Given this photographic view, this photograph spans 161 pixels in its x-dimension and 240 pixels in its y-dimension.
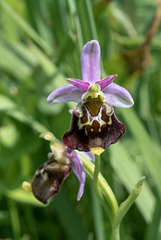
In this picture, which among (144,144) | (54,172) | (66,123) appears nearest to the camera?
(54,172)

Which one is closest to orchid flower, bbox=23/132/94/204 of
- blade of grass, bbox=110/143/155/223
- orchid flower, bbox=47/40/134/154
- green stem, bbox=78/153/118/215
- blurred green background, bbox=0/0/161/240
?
green stem, bbox=78/153/118/215

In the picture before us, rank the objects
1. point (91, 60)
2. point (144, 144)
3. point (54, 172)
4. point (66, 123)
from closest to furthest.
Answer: point (91, 60), point (54, 172), point (144, 144), point (66, 123)

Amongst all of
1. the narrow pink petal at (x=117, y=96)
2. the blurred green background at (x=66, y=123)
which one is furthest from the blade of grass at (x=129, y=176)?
the narrow pink petal at (x=117, y=96)

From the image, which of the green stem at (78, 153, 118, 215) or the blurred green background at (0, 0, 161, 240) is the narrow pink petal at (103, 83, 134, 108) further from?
the blurred green background at (0, 0, 161, 240)

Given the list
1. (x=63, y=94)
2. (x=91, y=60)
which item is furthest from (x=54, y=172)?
(x=91, y=60)

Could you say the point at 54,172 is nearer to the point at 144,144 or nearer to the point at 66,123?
the point at 144,144

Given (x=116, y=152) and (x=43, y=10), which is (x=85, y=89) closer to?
(x=116, y=152)

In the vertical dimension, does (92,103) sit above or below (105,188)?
above

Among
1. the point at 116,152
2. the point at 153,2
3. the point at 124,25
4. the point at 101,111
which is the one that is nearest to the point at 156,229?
the point at 116,152
